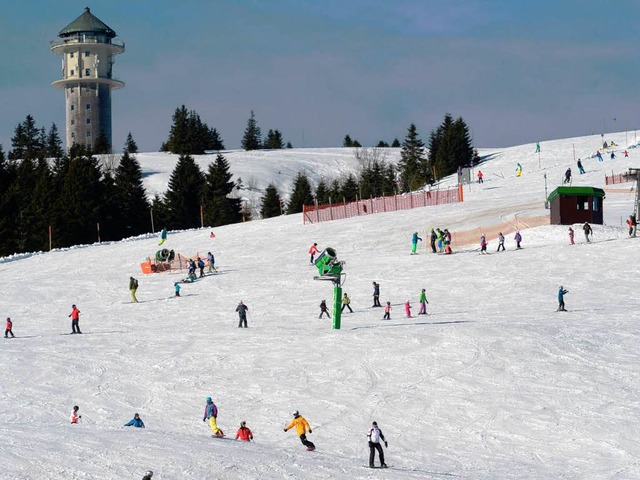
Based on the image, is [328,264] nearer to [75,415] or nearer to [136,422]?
[75,415]

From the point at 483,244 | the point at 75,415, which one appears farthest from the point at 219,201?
the point at 75,415

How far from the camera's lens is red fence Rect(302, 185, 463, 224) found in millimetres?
61656

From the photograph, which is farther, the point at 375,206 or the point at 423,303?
the point at 375,206

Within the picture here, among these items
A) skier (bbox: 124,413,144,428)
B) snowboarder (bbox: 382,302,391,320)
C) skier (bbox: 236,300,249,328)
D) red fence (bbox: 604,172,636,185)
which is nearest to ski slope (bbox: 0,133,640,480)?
skier (bbox: 124,413,144,428)

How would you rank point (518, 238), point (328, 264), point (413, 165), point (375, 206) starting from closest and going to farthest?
point (328, 264)
point (518, 238)
point (375, 206)
point (413, 165)

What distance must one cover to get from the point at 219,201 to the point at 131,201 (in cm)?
740

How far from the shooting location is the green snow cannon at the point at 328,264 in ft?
113

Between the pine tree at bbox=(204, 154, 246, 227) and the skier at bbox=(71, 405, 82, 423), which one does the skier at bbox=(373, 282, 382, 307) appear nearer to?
the skier at bbox=(71, 405, 82, 423)

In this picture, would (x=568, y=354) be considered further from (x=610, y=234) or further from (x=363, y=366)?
(x=610, y=234)

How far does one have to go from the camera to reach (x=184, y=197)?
297 feet

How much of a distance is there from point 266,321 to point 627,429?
16171 mm

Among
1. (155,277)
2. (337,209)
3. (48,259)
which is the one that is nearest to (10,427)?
(155,277)

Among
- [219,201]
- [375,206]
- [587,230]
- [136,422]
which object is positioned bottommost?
[136,422]

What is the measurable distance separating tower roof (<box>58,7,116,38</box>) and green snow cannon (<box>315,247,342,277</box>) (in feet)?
290
